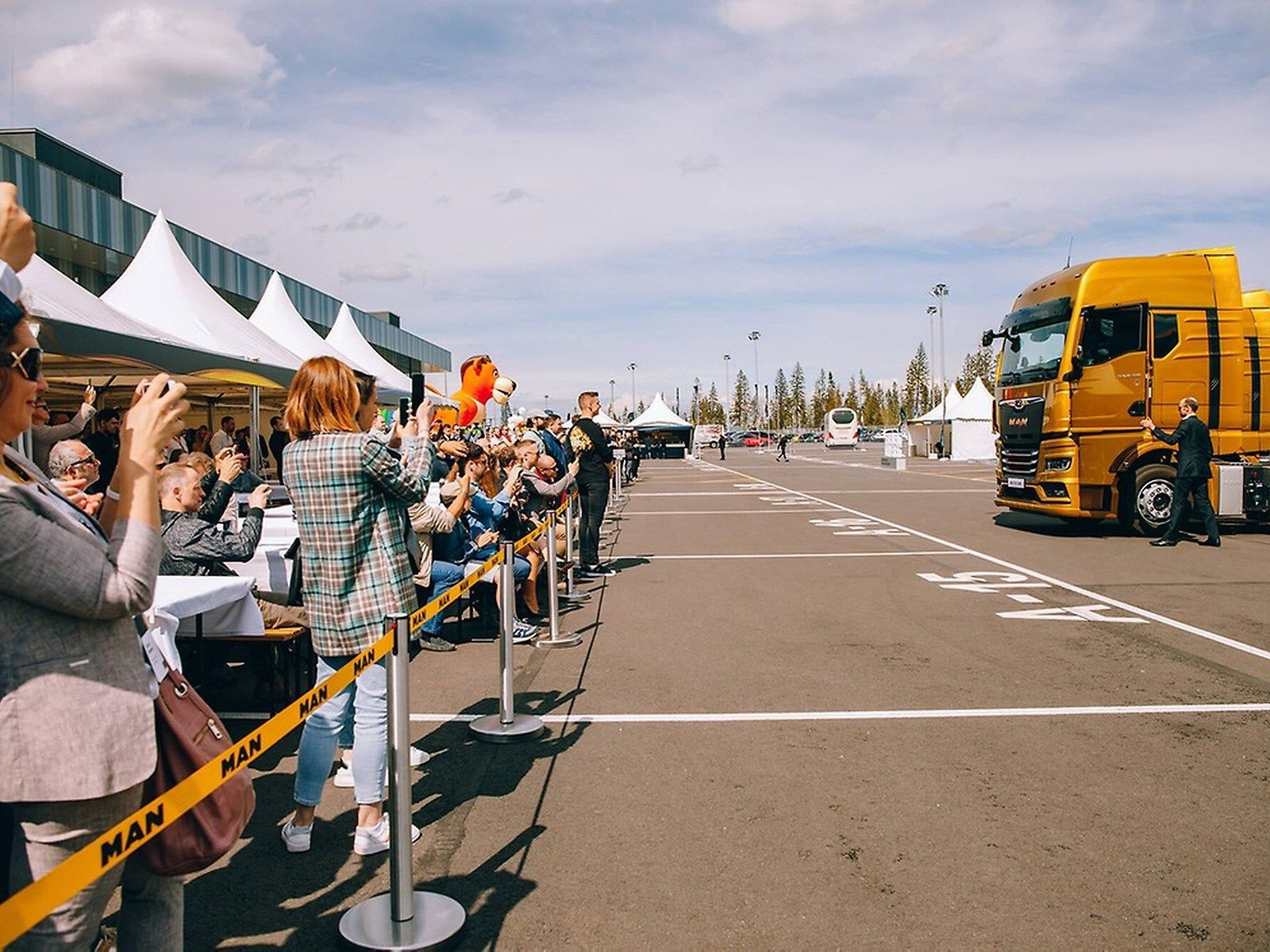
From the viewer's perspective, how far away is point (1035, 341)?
16.1m

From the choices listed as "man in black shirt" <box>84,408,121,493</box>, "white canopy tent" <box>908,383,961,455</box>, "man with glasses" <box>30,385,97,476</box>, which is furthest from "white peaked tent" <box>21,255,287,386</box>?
"white canopy tent" <box>908,383,961,455</box>

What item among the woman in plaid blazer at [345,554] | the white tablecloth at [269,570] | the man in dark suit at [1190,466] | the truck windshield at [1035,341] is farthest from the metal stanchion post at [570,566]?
the man in dark suit at [1190,466]

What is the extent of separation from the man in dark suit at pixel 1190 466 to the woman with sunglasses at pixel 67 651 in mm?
14518

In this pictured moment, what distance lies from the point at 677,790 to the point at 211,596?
2644 mm

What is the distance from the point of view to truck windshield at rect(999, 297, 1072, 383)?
605 inches

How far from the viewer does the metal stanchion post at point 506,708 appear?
19.3 feet

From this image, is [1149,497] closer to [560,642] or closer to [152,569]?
[560,642]

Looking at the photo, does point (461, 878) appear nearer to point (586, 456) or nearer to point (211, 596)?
point (211, 596)

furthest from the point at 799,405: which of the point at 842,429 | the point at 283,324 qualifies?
the point at 283,324

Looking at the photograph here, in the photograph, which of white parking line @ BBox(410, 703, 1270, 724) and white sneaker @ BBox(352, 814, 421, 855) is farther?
white parking line @ BBox(410, 703, 1270, 724)

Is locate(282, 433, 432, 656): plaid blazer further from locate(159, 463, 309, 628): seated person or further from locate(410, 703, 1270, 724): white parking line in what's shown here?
locate(410, 703, 1270, 724): white parking line

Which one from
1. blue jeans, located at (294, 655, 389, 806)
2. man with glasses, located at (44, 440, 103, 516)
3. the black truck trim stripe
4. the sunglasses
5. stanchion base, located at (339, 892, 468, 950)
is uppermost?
the black truck trim stripe

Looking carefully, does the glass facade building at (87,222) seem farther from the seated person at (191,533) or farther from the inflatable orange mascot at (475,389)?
the seated person at (191,533)

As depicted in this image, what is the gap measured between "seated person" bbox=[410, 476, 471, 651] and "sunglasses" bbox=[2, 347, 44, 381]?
483cm
